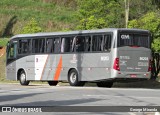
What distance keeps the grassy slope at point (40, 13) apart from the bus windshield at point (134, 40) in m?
43.2

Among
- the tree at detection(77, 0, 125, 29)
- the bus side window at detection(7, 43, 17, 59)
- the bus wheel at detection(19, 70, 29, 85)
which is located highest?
the tree at detection(77, 0, 125, 29)

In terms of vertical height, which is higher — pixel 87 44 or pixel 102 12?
pixel 102 12

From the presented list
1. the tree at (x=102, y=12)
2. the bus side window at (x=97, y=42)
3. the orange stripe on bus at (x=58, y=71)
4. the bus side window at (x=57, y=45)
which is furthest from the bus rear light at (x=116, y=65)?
the tree at (x=102, y=12)

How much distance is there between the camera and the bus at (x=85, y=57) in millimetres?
27500

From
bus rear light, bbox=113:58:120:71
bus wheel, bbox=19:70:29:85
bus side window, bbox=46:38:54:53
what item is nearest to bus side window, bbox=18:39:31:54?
bus wheel, bbox=19:70:29:85

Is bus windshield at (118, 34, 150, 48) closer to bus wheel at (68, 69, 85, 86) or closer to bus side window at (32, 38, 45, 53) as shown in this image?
bus wheel at (68, 69, 85, 86)

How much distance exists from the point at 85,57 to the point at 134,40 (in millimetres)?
2888

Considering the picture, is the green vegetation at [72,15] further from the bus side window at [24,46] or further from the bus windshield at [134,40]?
the bus side window at [24,46]

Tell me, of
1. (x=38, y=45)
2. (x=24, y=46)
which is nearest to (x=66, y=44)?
(x=38, y=45)

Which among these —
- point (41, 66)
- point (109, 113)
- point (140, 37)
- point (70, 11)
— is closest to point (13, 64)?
point (41, 66)

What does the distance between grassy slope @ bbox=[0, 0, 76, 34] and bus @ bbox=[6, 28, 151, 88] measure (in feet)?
126

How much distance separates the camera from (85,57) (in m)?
29.0

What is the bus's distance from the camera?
1083 inches

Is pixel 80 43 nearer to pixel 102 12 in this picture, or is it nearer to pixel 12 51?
pixel 12 51
